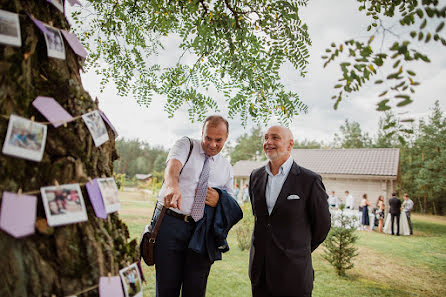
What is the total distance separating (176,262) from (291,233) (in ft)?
3.63

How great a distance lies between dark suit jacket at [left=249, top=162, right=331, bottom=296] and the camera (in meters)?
2.43

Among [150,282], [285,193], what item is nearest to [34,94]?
[285,193]

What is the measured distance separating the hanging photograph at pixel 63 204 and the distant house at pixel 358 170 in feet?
69.2

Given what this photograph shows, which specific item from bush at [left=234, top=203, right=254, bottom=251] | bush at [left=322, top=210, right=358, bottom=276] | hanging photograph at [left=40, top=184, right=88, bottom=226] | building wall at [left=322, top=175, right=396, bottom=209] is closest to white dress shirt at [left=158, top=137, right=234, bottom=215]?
hanging photograph at [left=40, top=184, right=88, bottom=226]

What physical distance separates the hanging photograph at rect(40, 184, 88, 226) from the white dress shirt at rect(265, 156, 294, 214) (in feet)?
6.12

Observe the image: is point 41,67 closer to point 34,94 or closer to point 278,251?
point 34,94

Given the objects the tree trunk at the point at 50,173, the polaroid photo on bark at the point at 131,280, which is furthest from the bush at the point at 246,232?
the tree trunk at the point at 50,173

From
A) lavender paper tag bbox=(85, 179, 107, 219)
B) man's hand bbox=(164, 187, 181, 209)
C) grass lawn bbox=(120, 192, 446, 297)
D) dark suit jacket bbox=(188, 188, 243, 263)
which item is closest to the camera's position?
lavender paper tag bbox=(85, 179, 107, 219)

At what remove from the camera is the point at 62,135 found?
1.36 meters

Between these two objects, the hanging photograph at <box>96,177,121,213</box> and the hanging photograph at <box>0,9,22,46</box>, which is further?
the hanging photograph at <box>96,177,121,213</box>

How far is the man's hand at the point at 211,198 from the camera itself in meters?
2.33

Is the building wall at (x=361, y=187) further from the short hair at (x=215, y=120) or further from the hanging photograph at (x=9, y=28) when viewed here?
the hanging photograph at (x=9, y=28)

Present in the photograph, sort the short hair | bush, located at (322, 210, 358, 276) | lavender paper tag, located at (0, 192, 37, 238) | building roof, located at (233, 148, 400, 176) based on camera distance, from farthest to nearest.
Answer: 1. building roof, located at (233, 148, 400, 176)
2. bush, located at (322, 210, 358, 276)
3. the short hair
4. lavender paper tag, located at (0, 192, 37, 238)

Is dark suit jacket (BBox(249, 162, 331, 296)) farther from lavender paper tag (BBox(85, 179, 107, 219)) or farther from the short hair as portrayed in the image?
lavender paper tag (BBox(85, 179, 107, 219))
